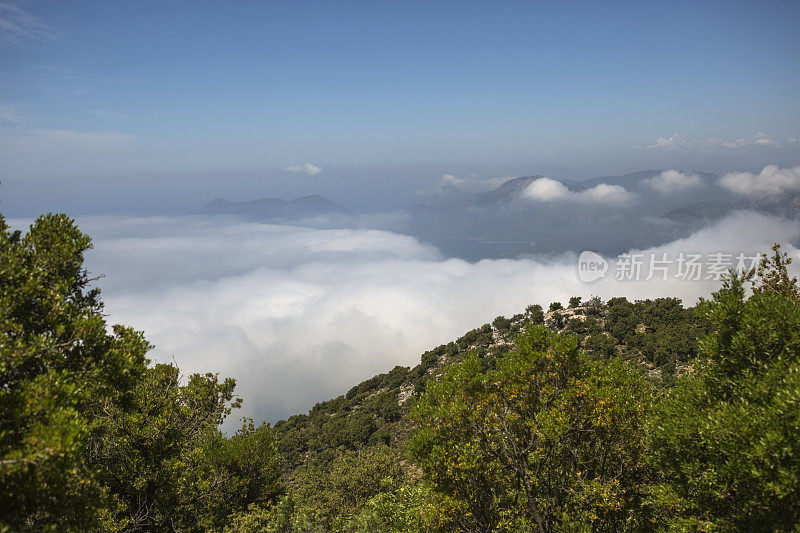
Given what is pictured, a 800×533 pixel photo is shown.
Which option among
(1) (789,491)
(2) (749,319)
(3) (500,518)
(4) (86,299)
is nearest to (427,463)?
(3) (500,518)

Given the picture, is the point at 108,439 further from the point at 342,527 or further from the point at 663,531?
the point at 663,531

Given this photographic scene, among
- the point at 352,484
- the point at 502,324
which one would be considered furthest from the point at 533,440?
the point at 502,324

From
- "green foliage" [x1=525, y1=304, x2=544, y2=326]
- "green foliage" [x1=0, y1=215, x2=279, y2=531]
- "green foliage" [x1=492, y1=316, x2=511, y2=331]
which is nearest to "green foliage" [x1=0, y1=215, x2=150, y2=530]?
"green foliage" [x1=0, y1=215, x2=279, y2=531]

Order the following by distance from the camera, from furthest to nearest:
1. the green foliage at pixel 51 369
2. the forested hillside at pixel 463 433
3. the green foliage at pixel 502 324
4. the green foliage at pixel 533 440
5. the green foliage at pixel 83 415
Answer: the green foliage at pixel 502 324 → the green foliage at pixel 533 440 → the forested hillside at pixel 463 433 → the green foliage at pixel 83 415 → the green foliage at pixel 51 369

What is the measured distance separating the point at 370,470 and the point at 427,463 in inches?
516

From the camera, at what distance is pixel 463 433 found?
1085 centimetres

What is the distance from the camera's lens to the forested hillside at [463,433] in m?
6.52

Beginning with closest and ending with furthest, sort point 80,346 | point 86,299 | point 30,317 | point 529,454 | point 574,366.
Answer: point 30,317 < point 80,346 < point 86,299 < point 529,454 < point 574,366

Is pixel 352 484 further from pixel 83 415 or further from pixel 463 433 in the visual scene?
pixel 83 415

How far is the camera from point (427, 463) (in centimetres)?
1098

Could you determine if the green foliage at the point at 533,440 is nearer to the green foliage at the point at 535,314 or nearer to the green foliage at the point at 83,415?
the green foliage at the point at 83,415

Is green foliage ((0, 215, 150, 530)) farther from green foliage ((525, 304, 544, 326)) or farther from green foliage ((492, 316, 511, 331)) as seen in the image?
green foliage ((492, 316, 511, 331))

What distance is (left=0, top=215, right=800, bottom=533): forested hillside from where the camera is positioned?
21.4 ft

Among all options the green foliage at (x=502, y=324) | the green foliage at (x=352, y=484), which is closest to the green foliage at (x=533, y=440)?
the green foliage at (x=352, y=484)
